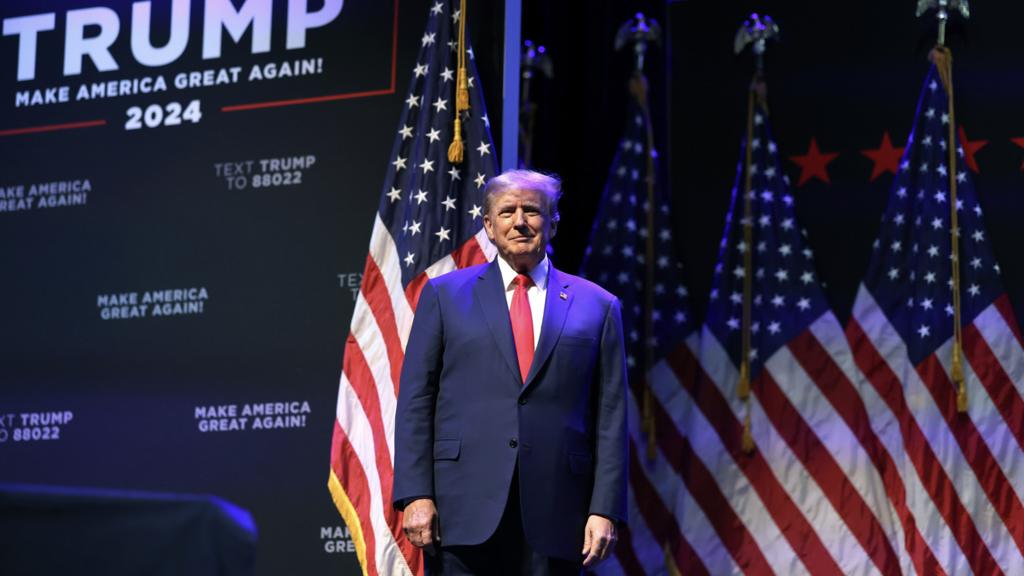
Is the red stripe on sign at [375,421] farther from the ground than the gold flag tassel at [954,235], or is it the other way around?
the gold flag tassel at [954,235]

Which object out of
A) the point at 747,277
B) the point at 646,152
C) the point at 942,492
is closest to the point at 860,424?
the point at 942,492

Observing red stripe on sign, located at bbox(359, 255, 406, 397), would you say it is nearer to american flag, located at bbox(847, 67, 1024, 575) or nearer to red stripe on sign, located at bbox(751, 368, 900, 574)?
red stripe on sign, located at bbox(751, 368, 900, 574)

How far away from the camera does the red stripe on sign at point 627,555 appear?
5.40 meters

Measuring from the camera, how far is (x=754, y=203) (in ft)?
18.1

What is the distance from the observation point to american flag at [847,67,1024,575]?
4871 millimetres

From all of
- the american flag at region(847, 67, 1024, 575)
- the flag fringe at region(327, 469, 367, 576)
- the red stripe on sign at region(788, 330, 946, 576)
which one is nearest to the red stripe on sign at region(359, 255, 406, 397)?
the flag fringe at region(327, 469, 367, 576)

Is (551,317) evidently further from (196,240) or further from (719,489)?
(719,489)

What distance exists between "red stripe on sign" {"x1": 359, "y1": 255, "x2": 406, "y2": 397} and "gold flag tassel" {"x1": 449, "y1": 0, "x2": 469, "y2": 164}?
→ 1.44 feet

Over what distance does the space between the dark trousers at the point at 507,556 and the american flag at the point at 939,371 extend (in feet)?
6.67

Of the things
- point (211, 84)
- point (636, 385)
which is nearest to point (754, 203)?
point (636, 385)

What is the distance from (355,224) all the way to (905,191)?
2.00 meters


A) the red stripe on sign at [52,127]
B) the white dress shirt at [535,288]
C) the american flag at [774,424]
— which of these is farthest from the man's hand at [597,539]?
the red stripe on sign at [52,127]

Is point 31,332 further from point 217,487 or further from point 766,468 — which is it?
point 766,468

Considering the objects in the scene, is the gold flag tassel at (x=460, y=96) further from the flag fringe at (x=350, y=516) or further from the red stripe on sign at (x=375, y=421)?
the flag fringe at (x=350, y=516)
